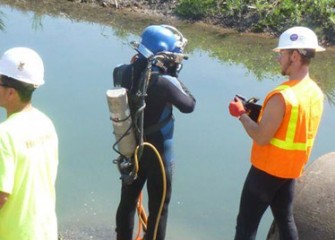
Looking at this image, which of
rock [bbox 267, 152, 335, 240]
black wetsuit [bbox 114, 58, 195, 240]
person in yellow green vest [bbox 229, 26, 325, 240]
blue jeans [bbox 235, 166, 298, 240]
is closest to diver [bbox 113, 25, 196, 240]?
black wetsuit [bbox 114, 58, 195, 240]

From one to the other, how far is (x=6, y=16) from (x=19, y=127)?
10.9 m

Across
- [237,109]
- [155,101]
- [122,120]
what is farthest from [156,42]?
[237,109]

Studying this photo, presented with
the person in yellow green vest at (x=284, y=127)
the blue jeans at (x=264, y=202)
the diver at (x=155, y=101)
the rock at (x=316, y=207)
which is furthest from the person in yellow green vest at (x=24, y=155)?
the rock at (x=316, y=207)

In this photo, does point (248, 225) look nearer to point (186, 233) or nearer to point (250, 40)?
point (186, 233)

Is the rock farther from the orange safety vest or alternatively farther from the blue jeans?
the orange safety vest

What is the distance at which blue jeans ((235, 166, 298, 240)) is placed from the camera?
155 inches

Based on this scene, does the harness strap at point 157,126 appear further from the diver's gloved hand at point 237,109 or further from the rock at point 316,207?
the rock at point 316,207

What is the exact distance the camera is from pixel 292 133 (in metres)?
3.74

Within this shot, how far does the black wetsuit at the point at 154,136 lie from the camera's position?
396 centimetres

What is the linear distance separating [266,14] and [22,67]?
38.0ft

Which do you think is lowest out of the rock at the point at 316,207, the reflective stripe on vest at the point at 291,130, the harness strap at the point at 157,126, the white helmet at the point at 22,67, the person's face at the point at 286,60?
the rock at the point at 316,207

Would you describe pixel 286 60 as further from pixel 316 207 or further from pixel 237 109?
pixel 316 207

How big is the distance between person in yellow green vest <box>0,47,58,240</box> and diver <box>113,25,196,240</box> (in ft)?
4.04

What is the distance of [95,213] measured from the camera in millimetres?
5609
